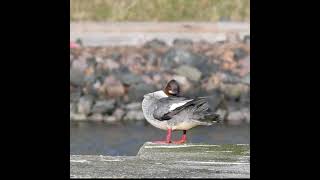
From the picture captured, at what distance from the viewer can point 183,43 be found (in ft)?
77.3

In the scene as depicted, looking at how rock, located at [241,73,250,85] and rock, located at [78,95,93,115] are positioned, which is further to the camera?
rock, located at [241,73,250,85]

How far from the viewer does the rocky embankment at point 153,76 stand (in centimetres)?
1933

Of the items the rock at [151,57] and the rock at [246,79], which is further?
the rock at [151,57]

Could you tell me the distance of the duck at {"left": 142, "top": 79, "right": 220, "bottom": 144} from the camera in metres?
5.87

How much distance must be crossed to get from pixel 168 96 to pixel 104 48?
17.3m

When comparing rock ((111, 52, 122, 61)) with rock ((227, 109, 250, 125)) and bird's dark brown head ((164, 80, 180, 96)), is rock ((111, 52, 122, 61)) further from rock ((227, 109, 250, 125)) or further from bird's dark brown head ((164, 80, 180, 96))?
bird's dark brown head ((164, 80, 180, 96))

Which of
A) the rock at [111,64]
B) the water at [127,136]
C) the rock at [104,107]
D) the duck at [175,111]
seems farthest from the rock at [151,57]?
the duck at [175,111]

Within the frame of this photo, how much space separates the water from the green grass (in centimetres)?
740

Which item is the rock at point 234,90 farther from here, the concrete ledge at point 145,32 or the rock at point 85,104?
the concrete ledge at point 145,32

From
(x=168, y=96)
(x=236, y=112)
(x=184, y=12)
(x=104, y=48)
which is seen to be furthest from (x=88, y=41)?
(x=168, y=96)

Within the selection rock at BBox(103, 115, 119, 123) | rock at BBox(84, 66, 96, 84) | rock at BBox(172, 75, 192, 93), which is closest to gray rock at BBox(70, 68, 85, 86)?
rock at BBox(84, 66, 96, 84)

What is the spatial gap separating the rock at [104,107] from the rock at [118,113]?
13 centimetres
